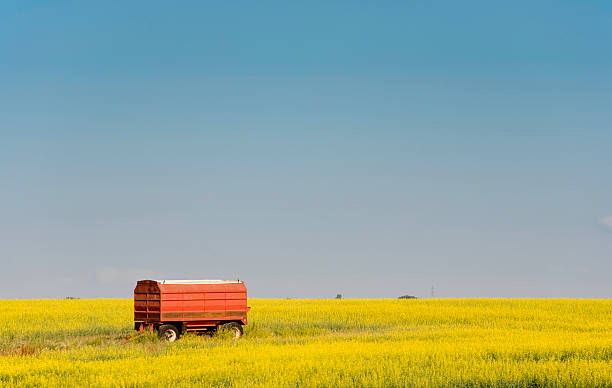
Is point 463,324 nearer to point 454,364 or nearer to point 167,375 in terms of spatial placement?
point 454,364

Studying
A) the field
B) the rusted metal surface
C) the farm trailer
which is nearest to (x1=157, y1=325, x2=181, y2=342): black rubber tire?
the farm trailer

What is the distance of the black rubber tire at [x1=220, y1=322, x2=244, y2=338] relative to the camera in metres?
28.2

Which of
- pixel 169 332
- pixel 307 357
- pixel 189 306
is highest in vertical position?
pixel 189 306

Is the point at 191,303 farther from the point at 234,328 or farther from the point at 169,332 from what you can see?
the point at 234,328

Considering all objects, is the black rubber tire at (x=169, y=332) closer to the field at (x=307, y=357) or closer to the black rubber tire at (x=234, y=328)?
the field at (x=307, y=357)

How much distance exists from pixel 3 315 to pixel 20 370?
23.7m

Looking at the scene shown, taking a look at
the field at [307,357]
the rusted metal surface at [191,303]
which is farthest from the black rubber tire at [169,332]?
the field at [307,357]

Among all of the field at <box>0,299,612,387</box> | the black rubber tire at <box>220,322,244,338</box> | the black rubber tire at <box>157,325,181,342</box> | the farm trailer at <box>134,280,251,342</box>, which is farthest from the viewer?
the black rubber tire at <box>220,322,244,338</box>

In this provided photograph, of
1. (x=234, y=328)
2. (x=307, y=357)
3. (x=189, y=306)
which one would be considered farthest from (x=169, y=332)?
(x=307, y=357)

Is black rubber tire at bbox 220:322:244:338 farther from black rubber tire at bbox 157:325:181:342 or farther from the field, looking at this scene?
black rubber tire at bbox 157:325:181:342

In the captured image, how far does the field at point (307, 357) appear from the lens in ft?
52.7

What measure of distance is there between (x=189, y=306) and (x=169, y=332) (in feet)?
4.04

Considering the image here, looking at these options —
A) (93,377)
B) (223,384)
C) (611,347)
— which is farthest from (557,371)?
(93,377)

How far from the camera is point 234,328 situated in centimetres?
2848
